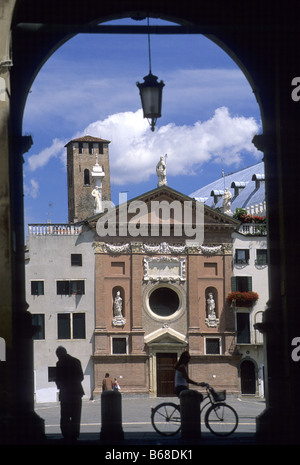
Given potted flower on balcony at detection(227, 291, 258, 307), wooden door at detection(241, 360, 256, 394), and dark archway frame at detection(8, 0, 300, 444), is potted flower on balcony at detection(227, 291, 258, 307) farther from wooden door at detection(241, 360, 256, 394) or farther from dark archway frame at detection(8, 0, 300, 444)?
dark archway frame at detection(8, 0, 300, 444)

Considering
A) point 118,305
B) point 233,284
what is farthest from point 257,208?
point 118,305

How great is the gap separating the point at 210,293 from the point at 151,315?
413cm

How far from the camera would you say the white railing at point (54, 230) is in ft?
205

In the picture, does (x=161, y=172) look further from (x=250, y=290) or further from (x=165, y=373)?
(x=165, y=373)

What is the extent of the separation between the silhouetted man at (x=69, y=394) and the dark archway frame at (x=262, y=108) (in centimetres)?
135

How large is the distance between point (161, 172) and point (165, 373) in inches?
538

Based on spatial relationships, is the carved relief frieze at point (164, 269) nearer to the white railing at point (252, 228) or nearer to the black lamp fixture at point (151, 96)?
the white railing at point (252, 228)

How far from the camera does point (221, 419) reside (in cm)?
1664

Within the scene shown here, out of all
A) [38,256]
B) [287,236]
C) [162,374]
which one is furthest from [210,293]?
[287,236]

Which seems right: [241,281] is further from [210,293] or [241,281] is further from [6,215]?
[6,215]

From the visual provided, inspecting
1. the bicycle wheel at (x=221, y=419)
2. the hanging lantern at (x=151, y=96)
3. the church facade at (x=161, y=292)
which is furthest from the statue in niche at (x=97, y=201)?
the hanging lantern at (x=151, y=96)

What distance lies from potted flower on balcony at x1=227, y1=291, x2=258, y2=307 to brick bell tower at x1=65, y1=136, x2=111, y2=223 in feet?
139

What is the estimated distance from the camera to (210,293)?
64.3 metres

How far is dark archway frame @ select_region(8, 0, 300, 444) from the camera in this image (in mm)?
12680
